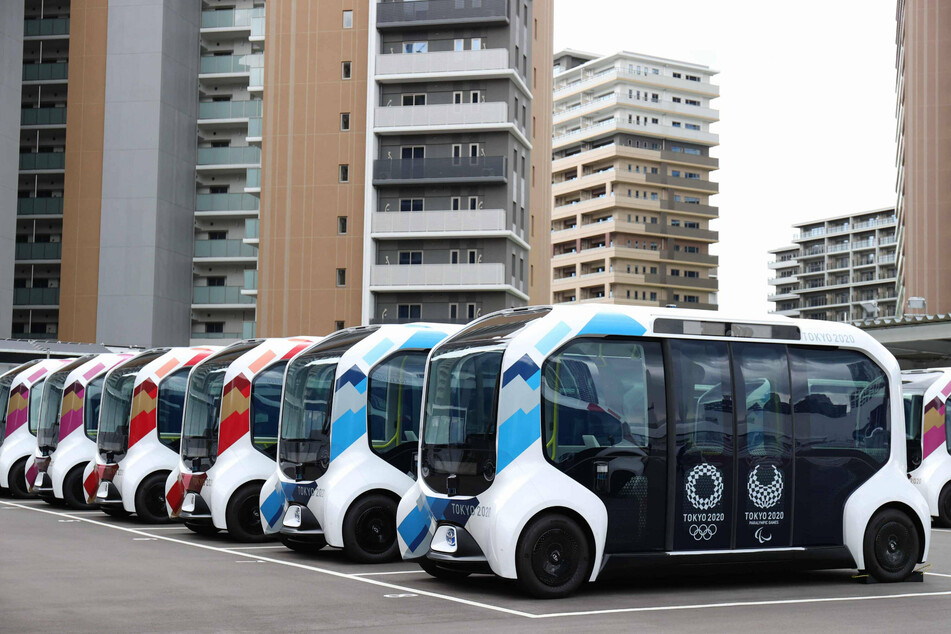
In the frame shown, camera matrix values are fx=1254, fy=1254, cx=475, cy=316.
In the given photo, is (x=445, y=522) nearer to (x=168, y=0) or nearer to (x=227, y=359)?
(x=227, y=359)

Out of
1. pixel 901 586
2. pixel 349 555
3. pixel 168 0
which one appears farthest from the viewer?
pixel 168 0

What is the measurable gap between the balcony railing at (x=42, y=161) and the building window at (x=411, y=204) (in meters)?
19.7

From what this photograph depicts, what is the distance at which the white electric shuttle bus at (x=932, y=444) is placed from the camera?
21.6 meters

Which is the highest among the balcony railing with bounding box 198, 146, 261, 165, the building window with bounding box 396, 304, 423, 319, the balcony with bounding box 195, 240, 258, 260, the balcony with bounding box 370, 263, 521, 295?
the balcony railing with bounding box 198, 146, 261, 165

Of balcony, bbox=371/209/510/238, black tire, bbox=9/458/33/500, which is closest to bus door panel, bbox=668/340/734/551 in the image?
black tire, bbox=9/458/33/500

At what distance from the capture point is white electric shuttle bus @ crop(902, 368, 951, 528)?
70.9ft

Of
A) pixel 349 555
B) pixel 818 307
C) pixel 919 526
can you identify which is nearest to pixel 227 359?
pixel 349 555

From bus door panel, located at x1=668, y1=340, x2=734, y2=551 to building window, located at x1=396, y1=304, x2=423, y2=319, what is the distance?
42.8 metres

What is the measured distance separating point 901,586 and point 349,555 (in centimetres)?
592

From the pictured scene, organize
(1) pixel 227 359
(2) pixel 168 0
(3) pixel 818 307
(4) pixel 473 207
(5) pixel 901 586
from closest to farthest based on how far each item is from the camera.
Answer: (5) pixel 901 586, (1) pixel 227 359, (4) pixel 473 207, (2) pixel 168 0, (3) pixel 818 307

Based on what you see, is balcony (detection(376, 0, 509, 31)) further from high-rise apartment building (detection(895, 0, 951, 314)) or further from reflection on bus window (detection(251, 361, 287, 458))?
reflection on bus window (detection(251, 361, 287, 458))

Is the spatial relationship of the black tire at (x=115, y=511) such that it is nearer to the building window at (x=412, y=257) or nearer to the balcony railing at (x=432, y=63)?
the building window at (x=412, y=257)

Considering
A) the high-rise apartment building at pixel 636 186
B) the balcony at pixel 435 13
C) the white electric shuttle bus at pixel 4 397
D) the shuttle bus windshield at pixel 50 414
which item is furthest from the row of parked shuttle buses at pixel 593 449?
the high-rise apartment building at pixel 636 186

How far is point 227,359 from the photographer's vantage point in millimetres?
17609
